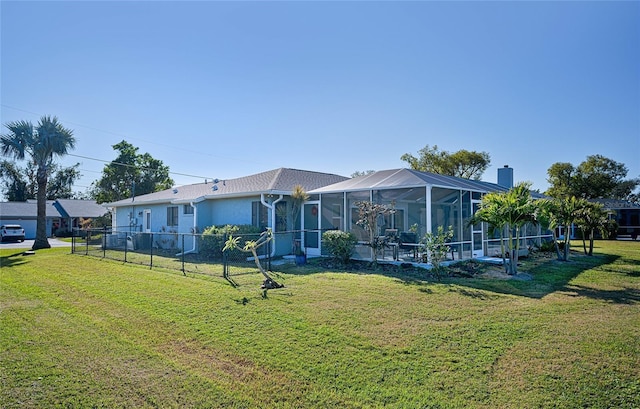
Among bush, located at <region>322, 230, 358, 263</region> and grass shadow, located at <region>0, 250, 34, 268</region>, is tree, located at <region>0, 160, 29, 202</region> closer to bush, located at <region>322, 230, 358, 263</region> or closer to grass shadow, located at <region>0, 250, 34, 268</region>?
grass shadow, located at <region>0, 250, 34, 268</region>

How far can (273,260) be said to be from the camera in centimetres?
1373

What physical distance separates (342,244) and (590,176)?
1573 inches

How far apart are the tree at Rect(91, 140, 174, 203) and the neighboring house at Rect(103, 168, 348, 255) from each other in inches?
749

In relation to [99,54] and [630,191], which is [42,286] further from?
[630,191]

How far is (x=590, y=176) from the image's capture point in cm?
3912

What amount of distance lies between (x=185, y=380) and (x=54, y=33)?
12692 millimetres

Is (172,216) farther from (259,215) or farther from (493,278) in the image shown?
(493,278)

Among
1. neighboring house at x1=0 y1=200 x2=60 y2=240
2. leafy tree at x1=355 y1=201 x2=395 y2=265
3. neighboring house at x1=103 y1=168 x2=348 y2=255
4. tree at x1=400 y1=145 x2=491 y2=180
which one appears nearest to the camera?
leafy tree at x1=355 y1=201 x2=395 y2=265

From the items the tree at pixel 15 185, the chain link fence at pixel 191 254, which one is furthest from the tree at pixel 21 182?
the chain link fence at pixel 191 254

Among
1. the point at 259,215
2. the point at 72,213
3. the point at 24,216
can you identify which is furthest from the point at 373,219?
the point at 24,216

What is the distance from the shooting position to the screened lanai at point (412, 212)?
11.8 meters

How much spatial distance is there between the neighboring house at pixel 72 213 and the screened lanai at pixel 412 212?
32340mm

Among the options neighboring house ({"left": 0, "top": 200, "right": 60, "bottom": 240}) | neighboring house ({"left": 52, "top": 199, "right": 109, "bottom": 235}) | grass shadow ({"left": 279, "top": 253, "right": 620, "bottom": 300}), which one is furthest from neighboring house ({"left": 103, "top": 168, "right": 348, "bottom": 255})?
neighboring house ({"left": 0, "top": 200, "right": 60, "bottom": 240})

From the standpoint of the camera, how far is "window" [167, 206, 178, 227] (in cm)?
1939
